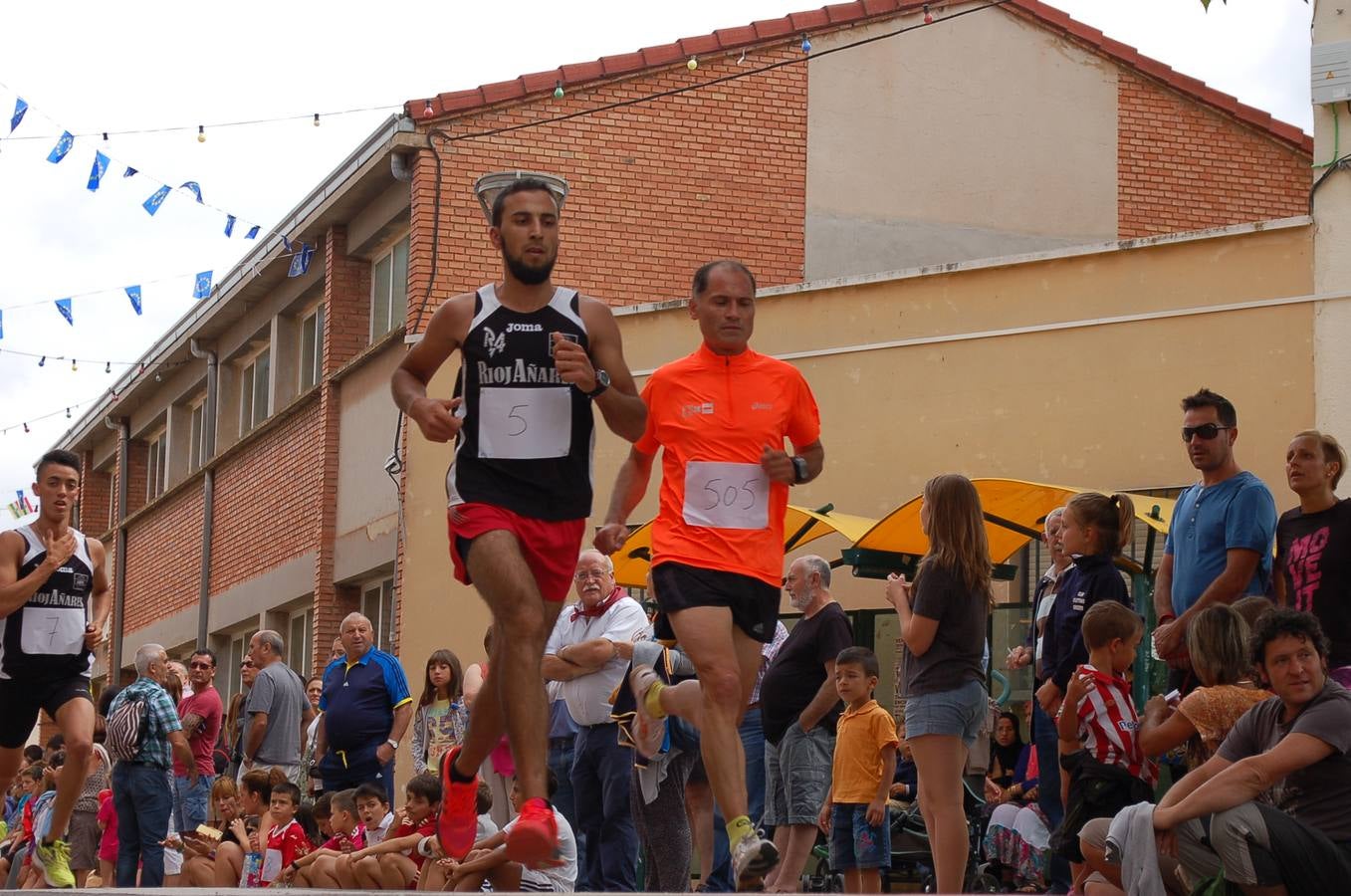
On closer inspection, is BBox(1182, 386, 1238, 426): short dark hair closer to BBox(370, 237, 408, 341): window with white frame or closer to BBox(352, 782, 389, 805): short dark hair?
BBox(352, 782, 389, 805): short dark hair

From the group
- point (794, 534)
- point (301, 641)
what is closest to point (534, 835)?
point (794, 534)

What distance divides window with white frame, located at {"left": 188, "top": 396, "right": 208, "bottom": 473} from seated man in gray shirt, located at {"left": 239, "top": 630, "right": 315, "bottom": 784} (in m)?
17.8

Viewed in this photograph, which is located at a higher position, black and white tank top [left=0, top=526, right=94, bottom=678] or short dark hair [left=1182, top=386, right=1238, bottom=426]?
short dark hair [left=1182, top=386, right=1238, bottom=426]

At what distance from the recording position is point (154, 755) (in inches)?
573

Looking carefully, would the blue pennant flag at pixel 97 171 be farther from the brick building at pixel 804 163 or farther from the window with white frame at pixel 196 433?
the window with white frame at pixel 196 433

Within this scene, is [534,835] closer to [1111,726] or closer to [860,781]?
[1111,726]

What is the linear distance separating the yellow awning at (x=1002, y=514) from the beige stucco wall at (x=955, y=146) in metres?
8.42

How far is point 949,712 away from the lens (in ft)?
29.7

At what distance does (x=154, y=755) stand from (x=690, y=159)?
11.6 meters

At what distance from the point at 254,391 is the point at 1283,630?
2509 cm

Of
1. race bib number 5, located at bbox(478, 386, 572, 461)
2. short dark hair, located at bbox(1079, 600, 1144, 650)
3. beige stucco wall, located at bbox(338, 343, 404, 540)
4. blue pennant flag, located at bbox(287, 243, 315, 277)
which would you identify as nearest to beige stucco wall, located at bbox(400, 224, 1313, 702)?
beige stucco wall, located at bbox(338, 343, 404, 540)

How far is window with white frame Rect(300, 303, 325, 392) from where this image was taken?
2717 cm

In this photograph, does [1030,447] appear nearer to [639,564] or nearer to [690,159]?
[639,564]

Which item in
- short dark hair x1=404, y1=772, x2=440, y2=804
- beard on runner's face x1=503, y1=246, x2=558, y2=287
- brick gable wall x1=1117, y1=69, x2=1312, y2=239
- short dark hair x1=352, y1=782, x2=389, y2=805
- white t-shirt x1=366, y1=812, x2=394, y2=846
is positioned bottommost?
white t-shirt x1=366, y1=812, x2=394, y2=846
